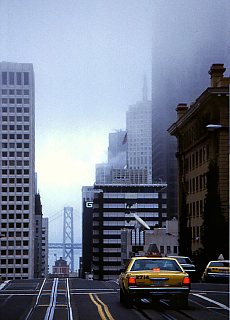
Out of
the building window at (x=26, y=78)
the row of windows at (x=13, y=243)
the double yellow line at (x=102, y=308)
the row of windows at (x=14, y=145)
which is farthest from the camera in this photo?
the row of windows at (x=13, y=243)

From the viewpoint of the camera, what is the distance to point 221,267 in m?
32.9

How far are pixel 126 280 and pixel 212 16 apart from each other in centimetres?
2418

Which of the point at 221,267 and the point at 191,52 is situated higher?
the point at 191,52

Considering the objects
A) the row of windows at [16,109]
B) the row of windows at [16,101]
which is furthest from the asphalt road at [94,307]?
the row of windows at [16,101]

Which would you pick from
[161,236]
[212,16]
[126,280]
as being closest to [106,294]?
[126,280]

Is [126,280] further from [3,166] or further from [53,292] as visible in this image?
[3,166]

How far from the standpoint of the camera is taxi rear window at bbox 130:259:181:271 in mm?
18125

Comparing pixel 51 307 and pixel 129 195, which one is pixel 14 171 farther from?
pixel 51 307

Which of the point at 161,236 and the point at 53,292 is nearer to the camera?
the point at 53,292

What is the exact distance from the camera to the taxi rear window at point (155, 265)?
18125 mm

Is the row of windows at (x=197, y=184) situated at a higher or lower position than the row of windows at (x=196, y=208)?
higher

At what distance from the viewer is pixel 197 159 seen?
62094mm

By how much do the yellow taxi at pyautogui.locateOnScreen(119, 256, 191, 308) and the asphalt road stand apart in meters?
0.29

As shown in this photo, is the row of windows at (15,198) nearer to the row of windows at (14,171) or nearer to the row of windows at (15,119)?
the row of windows at (14,171)
